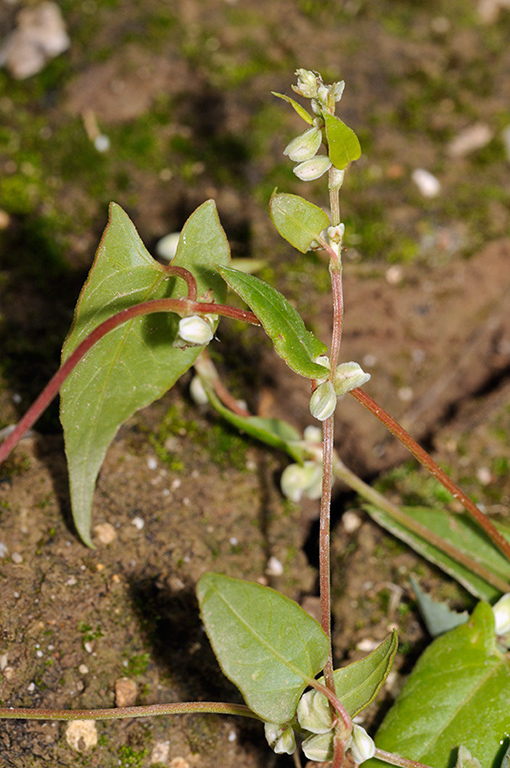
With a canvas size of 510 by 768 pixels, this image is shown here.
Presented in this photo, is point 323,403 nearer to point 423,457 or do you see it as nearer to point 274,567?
point 423,457

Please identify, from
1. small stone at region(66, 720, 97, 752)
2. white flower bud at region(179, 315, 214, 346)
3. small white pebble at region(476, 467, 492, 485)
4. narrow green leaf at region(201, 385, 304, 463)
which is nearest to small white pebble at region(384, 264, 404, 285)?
small white pebble at region(476, 467, 492, 485)

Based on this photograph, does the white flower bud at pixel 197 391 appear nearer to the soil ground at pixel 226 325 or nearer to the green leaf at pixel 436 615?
the soil ground at pixel 226 325

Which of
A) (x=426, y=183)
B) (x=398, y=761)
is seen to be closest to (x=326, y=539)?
(x=398, y=761)

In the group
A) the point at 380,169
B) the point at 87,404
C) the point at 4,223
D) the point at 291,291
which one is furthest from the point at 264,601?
the point at 380,169

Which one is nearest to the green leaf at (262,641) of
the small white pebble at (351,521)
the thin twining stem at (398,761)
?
the thin twining stem at (398,761)

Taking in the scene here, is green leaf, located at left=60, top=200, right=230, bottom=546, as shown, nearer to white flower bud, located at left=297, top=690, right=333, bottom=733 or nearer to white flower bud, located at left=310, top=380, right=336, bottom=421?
white flower bud, located at left=310, top=380, right=336, bottom=421

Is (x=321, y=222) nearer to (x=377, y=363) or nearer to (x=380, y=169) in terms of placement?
(x=377, y=363)
